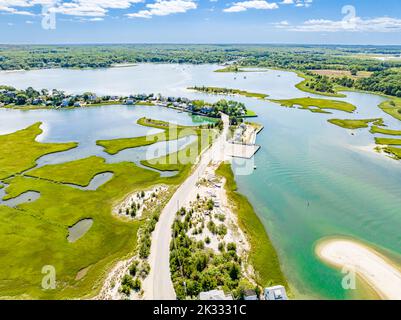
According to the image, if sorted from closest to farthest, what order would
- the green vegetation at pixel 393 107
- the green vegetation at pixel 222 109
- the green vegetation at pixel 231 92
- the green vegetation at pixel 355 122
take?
the green vegetation at pixel 355 122
the green vegetation at pixel 222 109
the green vegetation at pixel 393 107
the green vegetation at pixel 231 92

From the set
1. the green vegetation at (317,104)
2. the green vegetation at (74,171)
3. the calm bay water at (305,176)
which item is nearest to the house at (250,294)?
the calm bay water at (305,176)

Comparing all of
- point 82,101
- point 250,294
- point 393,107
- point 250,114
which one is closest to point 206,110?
point 250,114

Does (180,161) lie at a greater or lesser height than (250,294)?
greater

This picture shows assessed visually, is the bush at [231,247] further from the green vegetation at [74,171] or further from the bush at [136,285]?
the green vegetation at [74,171]

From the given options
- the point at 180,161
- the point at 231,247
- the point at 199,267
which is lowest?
the point at 199,267

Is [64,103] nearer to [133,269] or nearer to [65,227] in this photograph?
[65,227]

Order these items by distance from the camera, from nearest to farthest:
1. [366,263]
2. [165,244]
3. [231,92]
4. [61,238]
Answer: [366,263] → [165,244] → [61,238] → [231,92]

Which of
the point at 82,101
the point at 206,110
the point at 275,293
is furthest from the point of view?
the point at 82,101
